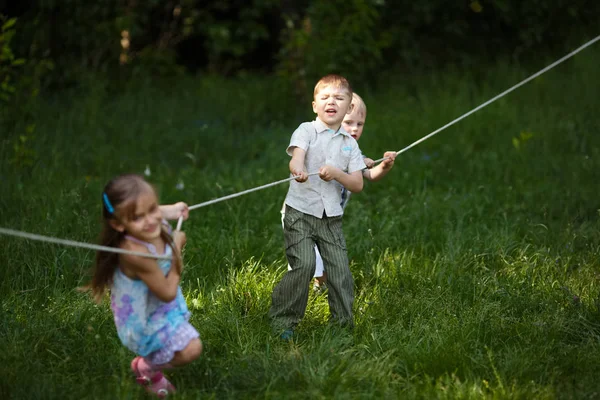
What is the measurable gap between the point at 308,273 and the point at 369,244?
1129 millimetres

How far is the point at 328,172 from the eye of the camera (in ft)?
12.2

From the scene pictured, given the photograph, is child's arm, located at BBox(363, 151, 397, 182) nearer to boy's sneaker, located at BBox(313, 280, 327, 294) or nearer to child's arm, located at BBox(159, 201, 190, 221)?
boy's sneaker, located at BBox(313, 280, 327, 294)

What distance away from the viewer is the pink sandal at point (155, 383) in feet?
10.5

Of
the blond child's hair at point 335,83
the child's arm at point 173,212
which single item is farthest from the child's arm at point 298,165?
the child's arm at point 173,212

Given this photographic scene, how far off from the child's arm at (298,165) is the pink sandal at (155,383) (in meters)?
1.09

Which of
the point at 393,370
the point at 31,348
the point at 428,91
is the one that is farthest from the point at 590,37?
the point at 31,348

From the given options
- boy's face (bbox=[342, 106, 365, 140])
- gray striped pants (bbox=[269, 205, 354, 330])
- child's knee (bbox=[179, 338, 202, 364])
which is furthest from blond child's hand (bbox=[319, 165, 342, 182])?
child's knee (bbox=[179, 338, 202, 364])

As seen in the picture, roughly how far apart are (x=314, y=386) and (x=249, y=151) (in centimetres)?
410

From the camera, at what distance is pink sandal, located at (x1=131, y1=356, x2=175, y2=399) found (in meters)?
3.21

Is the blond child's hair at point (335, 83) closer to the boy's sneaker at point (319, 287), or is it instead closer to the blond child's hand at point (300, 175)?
the blond child's hand at point (300, 175)

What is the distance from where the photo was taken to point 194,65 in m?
10.6

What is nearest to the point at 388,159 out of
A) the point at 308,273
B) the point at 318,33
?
the point at 308,273

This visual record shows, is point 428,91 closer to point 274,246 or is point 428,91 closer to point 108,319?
point 274,246

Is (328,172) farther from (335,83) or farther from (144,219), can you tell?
(144,219)
